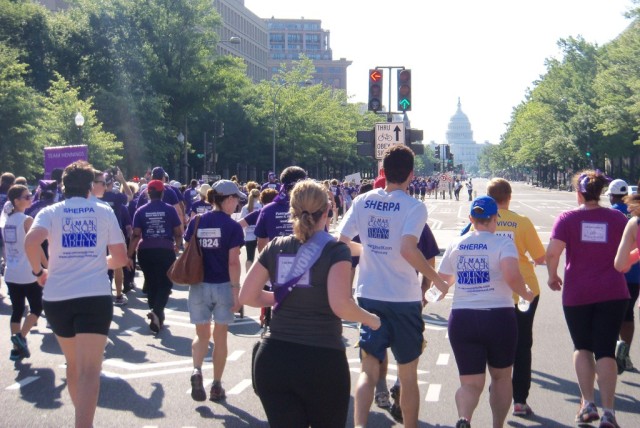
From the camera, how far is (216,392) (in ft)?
25.9

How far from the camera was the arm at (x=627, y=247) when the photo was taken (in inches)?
263

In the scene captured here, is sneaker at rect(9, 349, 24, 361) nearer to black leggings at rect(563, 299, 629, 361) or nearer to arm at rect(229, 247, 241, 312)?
arm at rect(229, 247, 241, 312)

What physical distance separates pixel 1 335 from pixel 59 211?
18.5ft

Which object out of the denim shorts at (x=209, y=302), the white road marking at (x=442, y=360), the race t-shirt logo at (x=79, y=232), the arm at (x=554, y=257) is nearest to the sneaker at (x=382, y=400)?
the denim shorts at (x=209, y=302)

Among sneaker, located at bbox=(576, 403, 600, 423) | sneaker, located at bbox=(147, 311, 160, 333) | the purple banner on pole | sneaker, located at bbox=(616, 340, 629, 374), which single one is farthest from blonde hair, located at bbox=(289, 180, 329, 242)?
the purple banner on pole

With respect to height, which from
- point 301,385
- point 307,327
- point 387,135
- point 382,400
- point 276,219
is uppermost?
point 387,135

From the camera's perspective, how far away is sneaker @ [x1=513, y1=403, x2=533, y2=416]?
7344 millimetres

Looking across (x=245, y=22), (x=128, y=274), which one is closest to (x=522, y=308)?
(x=128, y=274)

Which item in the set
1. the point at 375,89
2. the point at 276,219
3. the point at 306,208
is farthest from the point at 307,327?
the point at 375,89

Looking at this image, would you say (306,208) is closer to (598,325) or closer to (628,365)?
(598,325)

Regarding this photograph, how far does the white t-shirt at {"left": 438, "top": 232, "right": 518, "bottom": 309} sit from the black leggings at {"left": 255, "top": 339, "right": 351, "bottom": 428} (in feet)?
6.07

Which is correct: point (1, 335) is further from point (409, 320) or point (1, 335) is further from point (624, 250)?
point (624, 250)

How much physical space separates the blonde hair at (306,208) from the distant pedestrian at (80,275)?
7.01 ft

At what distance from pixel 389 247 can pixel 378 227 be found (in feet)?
0.50
